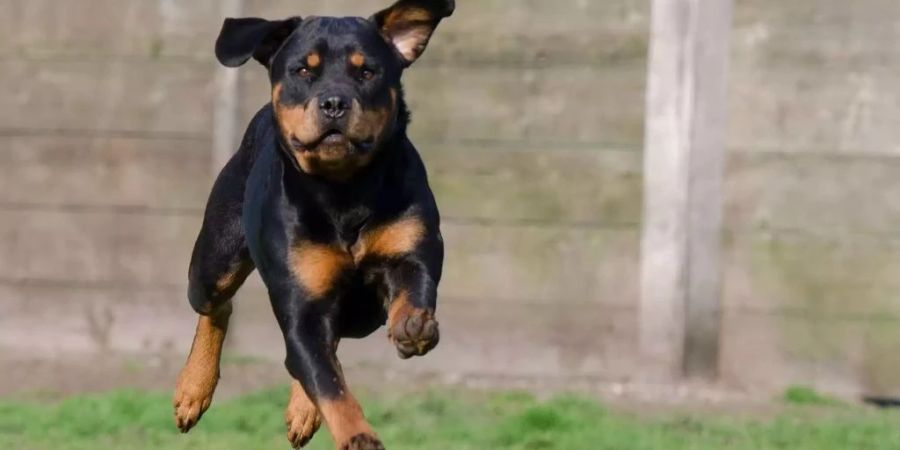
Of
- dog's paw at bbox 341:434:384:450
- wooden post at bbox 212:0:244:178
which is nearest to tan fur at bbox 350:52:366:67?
dog's paw at bbox 341:434:384:450

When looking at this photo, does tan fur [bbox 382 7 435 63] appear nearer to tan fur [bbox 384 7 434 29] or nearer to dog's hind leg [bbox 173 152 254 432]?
tan fur [bbox 384 7 434 29]

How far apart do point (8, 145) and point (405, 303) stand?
505 cm

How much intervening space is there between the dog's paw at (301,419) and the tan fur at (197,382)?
356mm

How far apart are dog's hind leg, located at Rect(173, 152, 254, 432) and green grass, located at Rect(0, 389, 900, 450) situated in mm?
608

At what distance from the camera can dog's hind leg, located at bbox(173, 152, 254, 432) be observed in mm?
6016

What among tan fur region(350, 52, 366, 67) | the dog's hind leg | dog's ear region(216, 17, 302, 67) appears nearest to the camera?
tan fur region(350, 52, 366, 67)

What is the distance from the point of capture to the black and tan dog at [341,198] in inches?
195

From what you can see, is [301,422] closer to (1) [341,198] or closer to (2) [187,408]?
(2) [187,408]

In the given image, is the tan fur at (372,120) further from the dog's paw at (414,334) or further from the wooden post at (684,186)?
the wooden post at (684,186)

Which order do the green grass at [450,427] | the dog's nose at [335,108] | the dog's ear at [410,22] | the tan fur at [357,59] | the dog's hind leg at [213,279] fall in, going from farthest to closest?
the green grass at [450,427]
the dog's hind leg at [213,279]
the dog's ear at [410,22]
the tan fur at [357,59]
the dog's nose at [335,108]

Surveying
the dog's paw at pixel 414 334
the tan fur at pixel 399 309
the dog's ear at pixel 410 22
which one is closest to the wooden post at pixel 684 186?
the dog's ear at pixel 410 22

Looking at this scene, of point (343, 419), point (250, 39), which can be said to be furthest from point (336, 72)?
point (343, 419)

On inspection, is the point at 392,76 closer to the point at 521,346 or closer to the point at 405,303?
the point at 405,303

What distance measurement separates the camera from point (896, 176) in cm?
868
